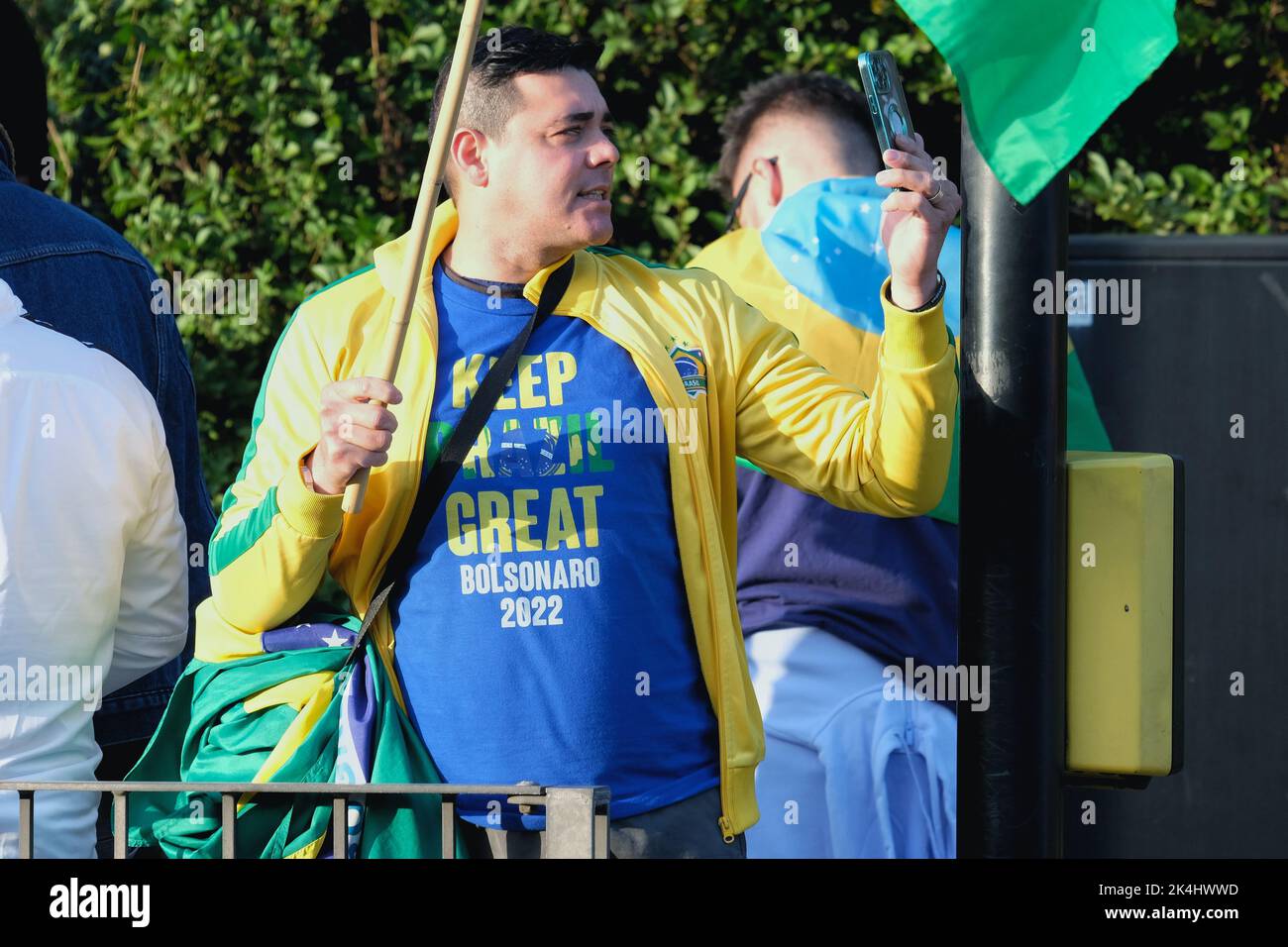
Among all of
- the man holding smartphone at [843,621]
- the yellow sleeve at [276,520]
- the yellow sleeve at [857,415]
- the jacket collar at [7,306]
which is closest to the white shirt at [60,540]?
the jacket collar at [7,306]

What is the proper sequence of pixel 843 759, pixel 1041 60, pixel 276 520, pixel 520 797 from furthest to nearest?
1. pixel 843 759
2. pixel 276 520
3. pixel 1041 60
4. pixel 520 797

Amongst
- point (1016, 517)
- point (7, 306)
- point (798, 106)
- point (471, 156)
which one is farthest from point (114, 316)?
point (798, 106)

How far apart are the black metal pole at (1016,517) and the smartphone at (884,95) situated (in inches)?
4.7

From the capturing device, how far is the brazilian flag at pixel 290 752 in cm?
290

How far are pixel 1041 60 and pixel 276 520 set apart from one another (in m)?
1.35

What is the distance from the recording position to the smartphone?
2.77 metres

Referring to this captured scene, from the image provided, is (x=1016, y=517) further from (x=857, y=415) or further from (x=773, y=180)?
(x=773, y=180)

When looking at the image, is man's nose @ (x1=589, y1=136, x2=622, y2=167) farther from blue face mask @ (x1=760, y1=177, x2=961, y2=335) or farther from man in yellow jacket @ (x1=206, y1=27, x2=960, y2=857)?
blue face mask @ (x1=760, y1=177, x2=961, y2=335)

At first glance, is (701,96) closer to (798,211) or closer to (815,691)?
(798,211)

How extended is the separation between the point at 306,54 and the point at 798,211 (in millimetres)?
1755

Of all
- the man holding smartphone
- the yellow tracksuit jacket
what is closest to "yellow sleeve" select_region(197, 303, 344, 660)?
the yellow tracksuit jacket

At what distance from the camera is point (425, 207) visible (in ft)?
9.28

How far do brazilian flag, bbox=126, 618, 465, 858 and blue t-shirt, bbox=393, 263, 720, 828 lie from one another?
106mm
